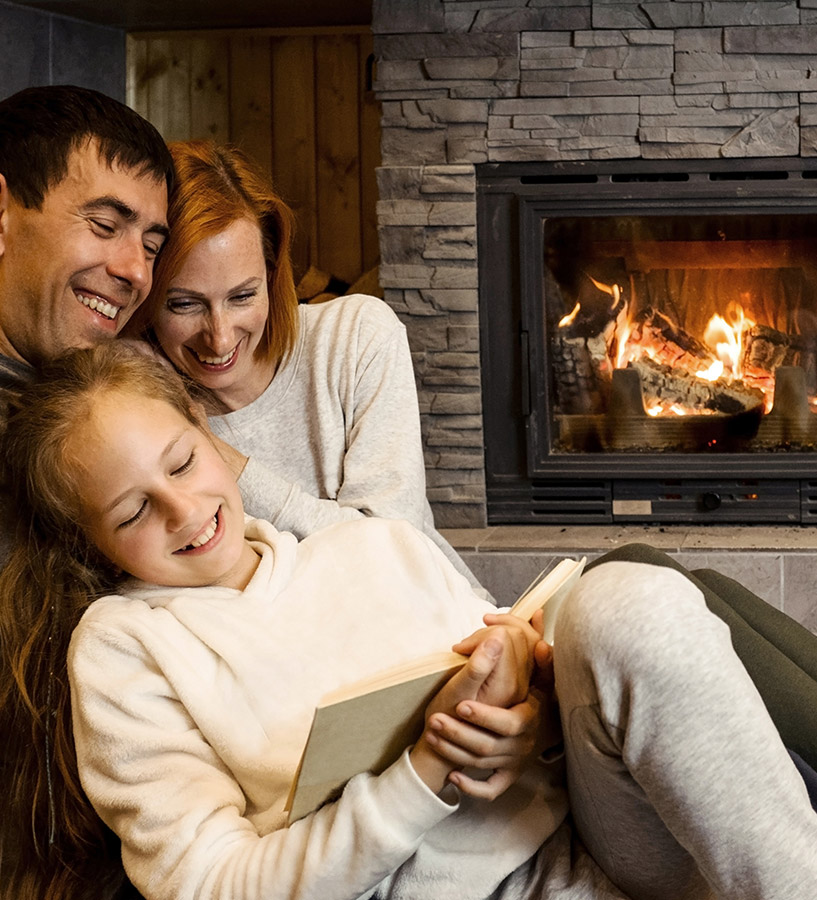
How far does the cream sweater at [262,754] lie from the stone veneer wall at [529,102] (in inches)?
54.1

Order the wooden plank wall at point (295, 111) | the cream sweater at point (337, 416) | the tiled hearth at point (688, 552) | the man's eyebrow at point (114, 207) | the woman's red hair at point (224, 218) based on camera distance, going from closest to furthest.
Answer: the man's eyebrow at point (114, 207)
the woman's red hair at point (224, 218)
the cream sweater at point (337, 416)
the tiled hearth at point (688, 552)
the wooden plank wall at point (295, 111)

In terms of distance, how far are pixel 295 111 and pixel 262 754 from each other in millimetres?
2224

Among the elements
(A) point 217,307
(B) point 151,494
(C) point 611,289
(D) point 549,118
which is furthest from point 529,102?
(B) point 151,494

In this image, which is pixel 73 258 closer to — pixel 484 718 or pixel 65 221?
pixel 65 221

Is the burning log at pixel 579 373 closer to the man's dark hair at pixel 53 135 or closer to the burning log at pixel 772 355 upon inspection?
the burning log at pixel 772 355

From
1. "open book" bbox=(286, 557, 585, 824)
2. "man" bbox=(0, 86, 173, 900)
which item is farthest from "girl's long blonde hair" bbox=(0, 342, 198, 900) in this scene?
"open book" bbox=(286, 557, 585, 824)

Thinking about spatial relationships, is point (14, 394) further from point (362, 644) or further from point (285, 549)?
point (362, 644)

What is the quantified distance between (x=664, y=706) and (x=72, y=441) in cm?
60

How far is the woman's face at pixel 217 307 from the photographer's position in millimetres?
1481

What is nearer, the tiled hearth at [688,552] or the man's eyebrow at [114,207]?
the man's eyebrow at [114,207]

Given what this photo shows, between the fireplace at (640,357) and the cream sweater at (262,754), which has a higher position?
the fireplace at (640,357)

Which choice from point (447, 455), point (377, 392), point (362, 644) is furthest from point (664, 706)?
point (447, 455)

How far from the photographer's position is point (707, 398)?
2.51 metres

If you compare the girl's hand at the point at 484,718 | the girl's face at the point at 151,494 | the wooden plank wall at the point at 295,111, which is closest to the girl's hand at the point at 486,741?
the girl's hand at the point at 484,718
